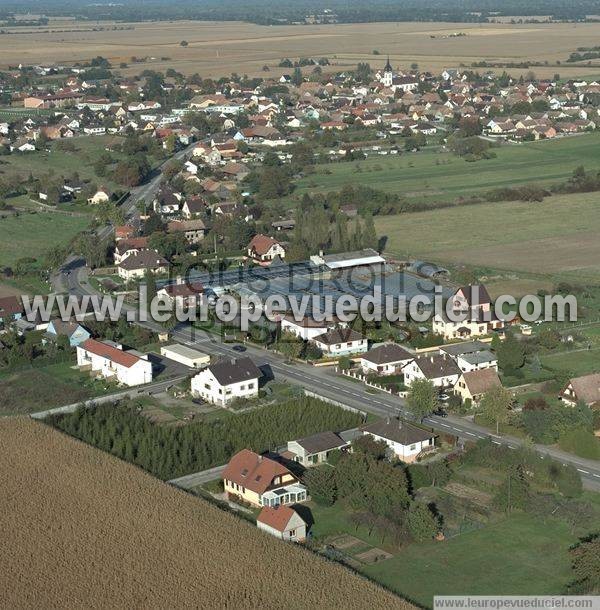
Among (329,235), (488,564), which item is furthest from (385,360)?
(329,235)

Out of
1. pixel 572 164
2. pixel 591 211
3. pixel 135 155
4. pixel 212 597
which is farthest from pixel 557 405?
pixel 135 155

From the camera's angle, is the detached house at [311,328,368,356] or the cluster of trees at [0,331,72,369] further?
the detached house at [311,328,368,356]

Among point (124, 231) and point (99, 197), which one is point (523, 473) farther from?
point (99, 197)

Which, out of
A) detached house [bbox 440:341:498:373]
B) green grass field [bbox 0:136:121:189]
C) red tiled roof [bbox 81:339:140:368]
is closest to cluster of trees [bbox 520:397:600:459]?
detached house [bbox 440:341:498:373]

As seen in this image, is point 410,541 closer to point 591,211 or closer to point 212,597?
point 212,597

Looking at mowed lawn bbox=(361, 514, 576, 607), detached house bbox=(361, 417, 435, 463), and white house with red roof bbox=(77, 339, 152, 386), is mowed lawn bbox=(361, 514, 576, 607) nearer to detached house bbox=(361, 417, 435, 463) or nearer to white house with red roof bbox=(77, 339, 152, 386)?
detached house bbox=(361, 417, 435, 463)
